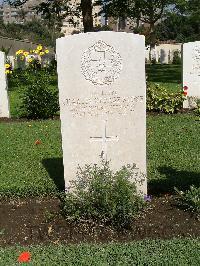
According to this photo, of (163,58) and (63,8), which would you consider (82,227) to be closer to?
(63,8)

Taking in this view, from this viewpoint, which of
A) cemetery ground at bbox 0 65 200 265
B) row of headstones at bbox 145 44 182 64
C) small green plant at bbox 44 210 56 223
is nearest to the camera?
cemetery ground at bbox 0 65 200 265

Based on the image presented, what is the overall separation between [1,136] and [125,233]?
492 cm

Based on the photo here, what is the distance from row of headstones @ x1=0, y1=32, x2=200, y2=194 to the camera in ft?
14.9

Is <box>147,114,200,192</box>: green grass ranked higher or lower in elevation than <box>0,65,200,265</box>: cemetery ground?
higher

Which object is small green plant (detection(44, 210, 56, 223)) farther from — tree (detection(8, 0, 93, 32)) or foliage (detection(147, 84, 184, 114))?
tree (detection(8, 0, 93, 32))

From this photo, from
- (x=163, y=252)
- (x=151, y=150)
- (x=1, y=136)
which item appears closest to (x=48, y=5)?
(x=1, y=136)

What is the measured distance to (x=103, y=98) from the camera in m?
4.64

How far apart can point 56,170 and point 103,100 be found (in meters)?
2.00

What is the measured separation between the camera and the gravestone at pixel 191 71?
10.9 meters

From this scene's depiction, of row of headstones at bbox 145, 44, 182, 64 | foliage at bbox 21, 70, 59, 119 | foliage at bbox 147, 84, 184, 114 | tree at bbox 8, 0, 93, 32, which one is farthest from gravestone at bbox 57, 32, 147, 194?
row of headstones at bbox 145, 44, 182, 64

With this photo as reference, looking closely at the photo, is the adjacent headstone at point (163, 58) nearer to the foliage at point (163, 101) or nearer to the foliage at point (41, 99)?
the foliage at point (163, 101)

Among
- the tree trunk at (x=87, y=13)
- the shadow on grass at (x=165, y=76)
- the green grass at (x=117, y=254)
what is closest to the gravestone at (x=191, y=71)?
the green grass at (x=117, y=254)

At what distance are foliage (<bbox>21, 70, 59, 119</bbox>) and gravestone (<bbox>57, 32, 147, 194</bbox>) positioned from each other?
5592 mm

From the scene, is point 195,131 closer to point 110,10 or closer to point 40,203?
point 40,203
